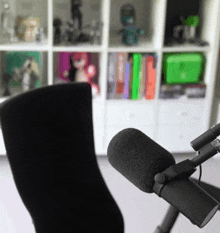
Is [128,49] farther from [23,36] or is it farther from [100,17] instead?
[23,36]

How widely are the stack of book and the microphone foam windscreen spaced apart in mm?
1982

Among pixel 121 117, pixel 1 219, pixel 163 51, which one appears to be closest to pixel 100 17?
pixel 163 51

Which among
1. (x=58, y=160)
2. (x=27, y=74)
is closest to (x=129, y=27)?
(x=27, y=74)

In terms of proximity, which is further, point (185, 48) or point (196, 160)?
point (185, 48)

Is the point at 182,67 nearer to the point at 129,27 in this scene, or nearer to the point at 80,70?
the point at 129,27

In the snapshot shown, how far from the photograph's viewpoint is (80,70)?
2873mm

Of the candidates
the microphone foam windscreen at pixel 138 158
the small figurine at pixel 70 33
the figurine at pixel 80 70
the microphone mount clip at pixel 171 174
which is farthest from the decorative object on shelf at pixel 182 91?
the microphone mount clip at pixel 171 174

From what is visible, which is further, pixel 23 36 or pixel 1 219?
pixel 23 36

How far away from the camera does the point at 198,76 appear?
2.93 meters

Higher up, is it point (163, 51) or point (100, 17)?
point (100, 17)

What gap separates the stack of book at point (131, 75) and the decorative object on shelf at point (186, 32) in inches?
10.2

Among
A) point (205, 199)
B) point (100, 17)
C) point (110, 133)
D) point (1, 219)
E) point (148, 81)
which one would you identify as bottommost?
point (1, 219)

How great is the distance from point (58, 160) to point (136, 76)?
5.89 feet

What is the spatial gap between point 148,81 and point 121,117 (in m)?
0.33
